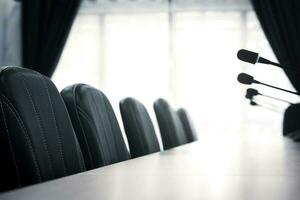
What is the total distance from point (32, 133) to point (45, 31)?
4.23m

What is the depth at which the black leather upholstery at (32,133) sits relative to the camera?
0.95 meters

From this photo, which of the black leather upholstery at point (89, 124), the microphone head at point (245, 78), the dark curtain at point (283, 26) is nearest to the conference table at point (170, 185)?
the black leather upholstery at point (89, 124)

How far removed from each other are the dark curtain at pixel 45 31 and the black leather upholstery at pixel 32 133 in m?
3.90

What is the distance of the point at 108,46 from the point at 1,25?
1154 mm

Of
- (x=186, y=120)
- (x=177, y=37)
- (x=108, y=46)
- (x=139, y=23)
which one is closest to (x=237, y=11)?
(x=177, y=37)

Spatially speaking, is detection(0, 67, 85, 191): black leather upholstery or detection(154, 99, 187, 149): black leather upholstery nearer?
detection(0, 67, 85, 191): black leather upholstery

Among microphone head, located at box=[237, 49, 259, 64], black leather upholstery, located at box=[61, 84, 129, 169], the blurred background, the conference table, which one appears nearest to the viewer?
the conference table

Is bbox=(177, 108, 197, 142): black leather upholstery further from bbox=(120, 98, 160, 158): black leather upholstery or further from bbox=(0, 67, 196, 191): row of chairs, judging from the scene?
bbox=(0, 67, 196, 191): row of chairs

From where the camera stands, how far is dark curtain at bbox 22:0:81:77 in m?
5.02

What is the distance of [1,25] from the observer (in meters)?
5.15

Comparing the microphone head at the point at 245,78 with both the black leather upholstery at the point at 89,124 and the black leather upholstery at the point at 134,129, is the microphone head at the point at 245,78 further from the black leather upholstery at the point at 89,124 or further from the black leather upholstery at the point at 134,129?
the black leather upholstery at the point at 89,124

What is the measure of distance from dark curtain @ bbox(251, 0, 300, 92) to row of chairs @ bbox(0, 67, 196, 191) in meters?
3.34

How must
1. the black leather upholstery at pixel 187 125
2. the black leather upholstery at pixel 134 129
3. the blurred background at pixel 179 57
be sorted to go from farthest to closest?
the blurred background at pixel 179 57
the black leather upholstery at pixel 187 125
the black leather upholstery at pixel 134 129

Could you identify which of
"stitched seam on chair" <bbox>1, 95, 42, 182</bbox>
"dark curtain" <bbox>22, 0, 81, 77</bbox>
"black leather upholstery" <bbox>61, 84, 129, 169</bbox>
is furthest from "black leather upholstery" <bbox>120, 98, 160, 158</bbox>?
"dark curtain" <bbox>22, 0, 81, 77</bbox>
